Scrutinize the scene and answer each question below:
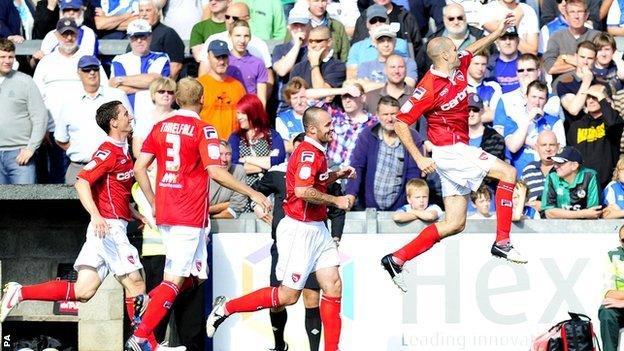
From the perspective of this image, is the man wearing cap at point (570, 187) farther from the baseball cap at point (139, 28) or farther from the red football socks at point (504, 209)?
the baseball cap at point (139, 28)

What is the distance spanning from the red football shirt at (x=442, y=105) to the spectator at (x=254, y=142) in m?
2.85

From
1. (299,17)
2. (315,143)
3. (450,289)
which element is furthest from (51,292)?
(299,17)

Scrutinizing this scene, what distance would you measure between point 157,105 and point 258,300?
132 inches

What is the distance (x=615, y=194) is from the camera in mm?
16516

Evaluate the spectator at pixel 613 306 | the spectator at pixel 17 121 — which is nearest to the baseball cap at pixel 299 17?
the spectator at pixel 17 121

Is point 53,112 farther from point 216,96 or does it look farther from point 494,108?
point 494,108

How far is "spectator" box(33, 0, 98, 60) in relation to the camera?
715 inches

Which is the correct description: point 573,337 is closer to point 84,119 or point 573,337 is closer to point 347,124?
point 347,124

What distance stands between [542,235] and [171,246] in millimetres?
3922

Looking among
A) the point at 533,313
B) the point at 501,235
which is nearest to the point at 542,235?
the point at 533,313

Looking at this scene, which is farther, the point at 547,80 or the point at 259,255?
the point at 547,80

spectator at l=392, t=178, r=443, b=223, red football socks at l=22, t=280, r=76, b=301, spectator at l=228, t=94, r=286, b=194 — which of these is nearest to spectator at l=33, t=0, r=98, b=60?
spectator at l=228, t=94, r=286, b=194

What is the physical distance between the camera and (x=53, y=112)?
58.7 ft

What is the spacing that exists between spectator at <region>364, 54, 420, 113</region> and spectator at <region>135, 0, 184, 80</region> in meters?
2.24
